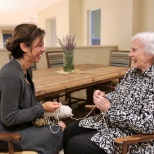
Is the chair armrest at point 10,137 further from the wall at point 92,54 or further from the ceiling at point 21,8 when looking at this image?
the ceiling at point 21,8

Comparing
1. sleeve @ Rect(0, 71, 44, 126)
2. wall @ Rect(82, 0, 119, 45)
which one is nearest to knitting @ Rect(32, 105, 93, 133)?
sleeve @ Rect(0, 71, 44, 126)

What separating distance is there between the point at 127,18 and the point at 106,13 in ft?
3.05

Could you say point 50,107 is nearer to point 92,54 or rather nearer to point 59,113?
point 59,113

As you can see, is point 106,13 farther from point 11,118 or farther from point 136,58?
point 11,118

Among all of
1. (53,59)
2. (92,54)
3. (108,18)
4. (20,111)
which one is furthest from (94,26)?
(20,111)

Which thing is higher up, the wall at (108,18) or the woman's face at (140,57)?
the wall at (108,18)

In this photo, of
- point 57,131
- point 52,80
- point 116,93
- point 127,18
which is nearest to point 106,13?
point 127,18

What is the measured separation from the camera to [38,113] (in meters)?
1.38

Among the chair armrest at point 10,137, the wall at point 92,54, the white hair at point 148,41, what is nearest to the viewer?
the chair armrest at point 10,137

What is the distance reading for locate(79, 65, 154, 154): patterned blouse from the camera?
4.19 ft

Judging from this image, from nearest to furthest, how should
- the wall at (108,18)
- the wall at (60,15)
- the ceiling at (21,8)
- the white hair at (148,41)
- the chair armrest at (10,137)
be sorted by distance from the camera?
the chair armrest at (10,137) → the white hair at (148,41) → the wall at (108,18) → the wall at (60,15) → the ceiling at (21,8)

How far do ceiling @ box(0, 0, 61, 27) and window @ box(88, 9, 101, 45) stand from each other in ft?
4.94

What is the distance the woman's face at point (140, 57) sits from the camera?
1.50m

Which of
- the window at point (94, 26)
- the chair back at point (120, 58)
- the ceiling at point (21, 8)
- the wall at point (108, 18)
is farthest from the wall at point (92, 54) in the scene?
the ceiling at point (21, 8)
